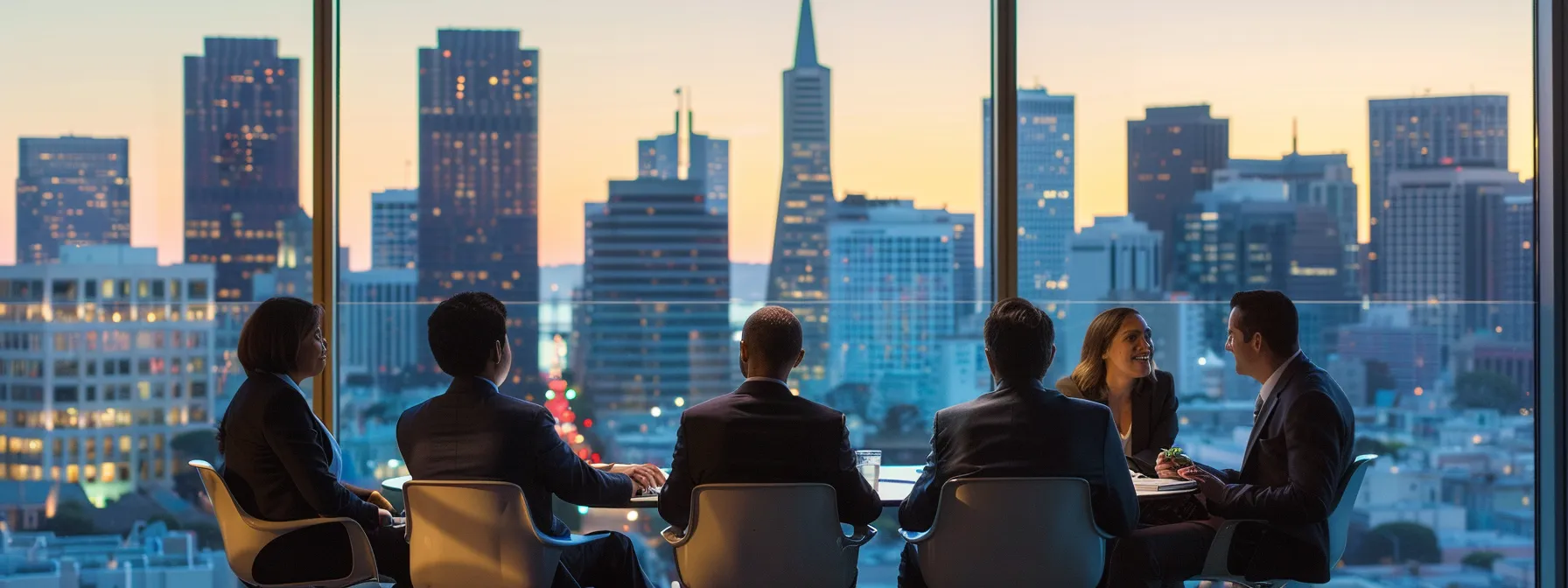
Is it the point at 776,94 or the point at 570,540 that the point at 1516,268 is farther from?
the point at 570,540

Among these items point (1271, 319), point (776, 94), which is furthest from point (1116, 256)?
point (1271, 319)

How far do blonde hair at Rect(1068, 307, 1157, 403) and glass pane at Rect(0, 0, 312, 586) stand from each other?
285cm

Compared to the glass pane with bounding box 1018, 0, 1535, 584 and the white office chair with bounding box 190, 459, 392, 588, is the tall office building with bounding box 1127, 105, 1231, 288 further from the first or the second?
the white office chair with bounding box 190, 459, 392, 588

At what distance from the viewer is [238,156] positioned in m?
4.27

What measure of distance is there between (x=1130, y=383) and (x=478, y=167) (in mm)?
2725

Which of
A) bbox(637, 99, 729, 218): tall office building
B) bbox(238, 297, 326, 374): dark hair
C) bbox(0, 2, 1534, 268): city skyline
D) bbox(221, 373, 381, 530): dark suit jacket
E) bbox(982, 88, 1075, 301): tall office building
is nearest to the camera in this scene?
bbox(221, 373, 381, 530): dark suit jacket

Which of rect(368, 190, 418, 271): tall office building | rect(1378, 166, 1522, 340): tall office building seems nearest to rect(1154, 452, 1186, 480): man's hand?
rect(1378, 166, 1522, 340): tall office building

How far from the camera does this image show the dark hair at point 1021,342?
2512 millimetres

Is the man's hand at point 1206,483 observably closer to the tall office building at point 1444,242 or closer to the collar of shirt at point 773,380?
the collar of shirt at point 773,380

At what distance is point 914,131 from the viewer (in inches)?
194

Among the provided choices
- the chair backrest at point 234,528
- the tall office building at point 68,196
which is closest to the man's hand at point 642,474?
the chair backrest at point 234,528

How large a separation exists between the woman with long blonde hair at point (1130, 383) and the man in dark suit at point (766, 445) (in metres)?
1.01

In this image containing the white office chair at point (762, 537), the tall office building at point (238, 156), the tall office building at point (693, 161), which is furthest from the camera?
the tall office building at point (693, 161)

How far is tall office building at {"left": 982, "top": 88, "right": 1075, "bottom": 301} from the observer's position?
401 centimetres
